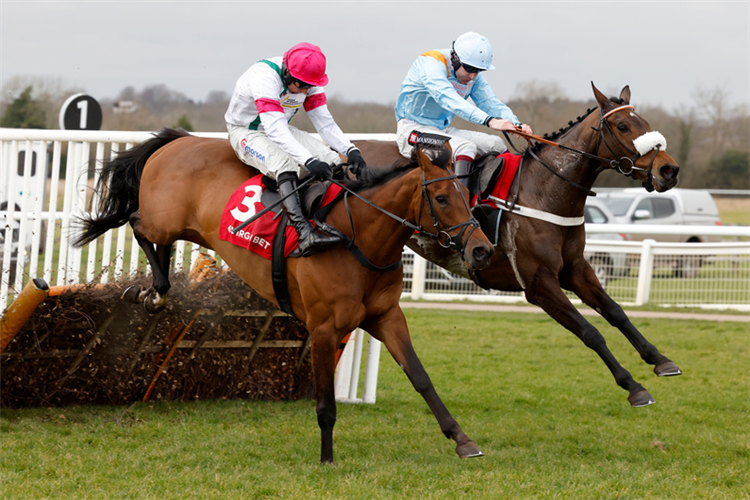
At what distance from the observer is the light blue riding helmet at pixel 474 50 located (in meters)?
5.15

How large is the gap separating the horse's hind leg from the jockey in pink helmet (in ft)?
3.05

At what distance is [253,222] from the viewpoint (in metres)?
4.56

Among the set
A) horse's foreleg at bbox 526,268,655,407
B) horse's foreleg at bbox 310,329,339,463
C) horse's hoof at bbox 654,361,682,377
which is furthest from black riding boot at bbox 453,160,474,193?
horse's hoof at bbox 654,361,682,377

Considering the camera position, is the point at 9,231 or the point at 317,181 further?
the point at 9,231

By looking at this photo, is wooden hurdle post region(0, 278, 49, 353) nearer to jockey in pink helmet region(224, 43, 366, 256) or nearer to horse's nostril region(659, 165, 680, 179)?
jockey in pink helmet region(224, 43, 366, 256)

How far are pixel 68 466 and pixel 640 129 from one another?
364cm

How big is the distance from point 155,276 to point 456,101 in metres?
2.16

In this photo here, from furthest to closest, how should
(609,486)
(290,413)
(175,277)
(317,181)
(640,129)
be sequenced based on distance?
(290,413) < (175,277) < (640,129) < (317,181) < (609,486)

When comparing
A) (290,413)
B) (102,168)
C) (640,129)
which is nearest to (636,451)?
(640,129)

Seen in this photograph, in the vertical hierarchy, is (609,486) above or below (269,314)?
below

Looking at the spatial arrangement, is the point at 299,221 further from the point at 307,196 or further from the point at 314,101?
the point at 314,101

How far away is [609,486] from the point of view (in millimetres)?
4008

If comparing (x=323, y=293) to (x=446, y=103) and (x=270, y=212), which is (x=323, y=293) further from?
(x=446, y=103)

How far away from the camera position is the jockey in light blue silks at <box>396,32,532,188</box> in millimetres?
5105
